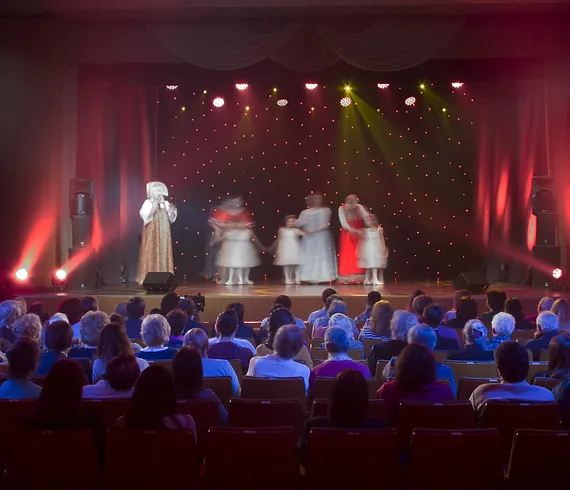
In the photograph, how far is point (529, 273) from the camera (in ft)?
39.0

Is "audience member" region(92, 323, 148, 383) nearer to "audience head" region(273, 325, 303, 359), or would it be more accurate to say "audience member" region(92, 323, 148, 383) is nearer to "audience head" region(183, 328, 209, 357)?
"audience head" region(183, 328, 209, 357)

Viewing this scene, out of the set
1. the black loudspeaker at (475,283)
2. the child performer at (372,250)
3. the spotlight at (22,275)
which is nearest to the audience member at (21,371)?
the spotlight at (22,275)

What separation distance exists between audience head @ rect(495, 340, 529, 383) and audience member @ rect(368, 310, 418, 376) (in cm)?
123

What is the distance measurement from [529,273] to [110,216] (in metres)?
7.36

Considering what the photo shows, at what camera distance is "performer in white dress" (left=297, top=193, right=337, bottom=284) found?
13.1 meters

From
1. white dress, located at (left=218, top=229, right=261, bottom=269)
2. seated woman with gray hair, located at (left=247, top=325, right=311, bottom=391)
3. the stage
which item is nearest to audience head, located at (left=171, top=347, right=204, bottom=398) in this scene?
seated woman with gray hair, located at (left=247, top=325, right=311, bottom=391)

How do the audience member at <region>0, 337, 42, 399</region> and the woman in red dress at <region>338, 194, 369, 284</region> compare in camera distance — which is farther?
the woman in red dress at <region>338, 194, 369, 284</region>

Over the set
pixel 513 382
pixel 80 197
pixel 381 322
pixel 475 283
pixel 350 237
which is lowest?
pixel 513 382

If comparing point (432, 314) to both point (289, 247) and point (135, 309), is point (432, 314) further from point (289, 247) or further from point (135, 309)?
point (289, 247)

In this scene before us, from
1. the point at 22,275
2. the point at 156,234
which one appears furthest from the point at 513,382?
the point at 156,234

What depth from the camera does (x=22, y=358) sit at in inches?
148

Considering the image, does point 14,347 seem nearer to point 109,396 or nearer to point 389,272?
point 109,396

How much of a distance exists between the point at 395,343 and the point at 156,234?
832cm

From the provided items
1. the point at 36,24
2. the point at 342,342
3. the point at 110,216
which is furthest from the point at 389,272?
the point at 342,342
